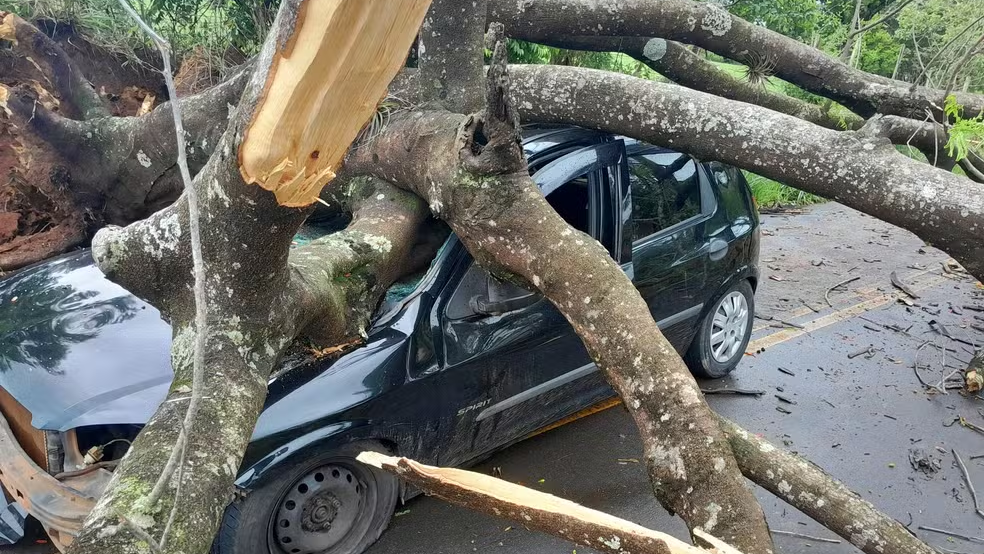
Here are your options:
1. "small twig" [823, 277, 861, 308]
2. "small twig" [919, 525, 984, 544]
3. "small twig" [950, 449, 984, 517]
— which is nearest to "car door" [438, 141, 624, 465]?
"small twig" [919, 525, 984, 544]

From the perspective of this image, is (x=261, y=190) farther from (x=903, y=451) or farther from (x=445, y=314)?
(x=903, y=451)

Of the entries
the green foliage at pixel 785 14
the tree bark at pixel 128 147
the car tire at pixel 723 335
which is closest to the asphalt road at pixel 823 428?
the car tire at pixel 723 335

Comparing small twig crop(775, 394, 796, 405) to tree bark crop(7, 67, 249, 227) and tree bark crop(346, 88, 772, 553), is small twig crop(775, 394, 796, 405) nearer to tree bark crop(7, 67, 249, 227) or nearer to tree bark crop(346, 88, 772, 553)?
tree bark crop(346, 88, 772, 553)

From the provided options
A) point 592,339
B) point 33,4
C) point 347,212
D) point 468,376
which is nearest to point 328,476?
point 468,376

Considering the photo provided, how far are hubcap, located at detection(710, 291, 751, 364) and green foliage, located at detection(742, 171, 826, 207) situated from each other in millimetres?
4748

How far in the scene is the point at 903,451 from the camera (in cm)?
400

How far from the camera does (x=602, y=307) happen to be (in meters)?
2.34

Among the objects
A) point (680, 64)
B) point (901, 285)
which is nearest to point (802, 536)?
point (680, 64)

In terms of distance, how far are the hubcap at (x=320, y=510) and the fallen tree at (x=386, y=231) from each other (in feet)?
1.93

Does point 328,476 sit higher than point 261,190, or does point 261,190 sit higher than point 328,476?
point 261,190

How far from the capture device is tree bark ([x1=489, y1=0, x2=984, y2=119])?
15.1 feet

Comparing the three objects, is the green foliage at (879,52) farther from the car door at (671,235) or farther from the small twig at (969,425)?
the car door at (671,235)

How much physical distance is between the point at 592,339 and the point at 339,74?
1.29 meters

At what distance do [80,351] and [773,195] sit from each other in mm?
8854
